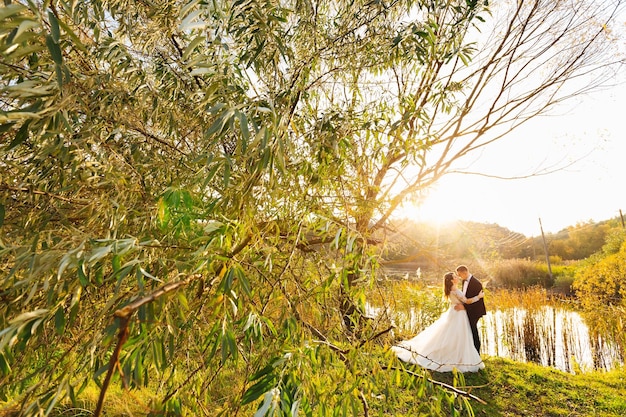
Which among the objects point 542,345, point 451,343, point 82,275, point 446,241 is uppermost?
point 446,241

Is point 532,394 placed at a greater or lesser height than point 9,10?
lesser

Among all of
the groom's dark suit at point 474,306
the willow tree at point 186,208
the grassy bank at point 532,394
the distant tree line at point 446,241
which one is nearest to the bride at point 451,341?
the groom's dark suit at point 474,306

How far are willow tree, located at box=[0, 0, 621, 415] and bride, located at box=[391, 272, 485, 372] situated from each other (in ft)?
12.5

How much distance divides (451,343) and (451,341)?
0.10 ft

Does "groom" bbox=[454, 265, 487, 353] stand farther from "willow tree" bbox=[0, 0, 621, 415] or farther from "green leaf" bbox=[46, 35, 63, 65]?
"green leaf" bbox=[46, 35, 63, 65]

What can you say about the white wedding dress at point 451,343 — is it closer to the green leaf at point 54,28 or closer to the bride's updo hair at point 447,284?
the bride's updo hair at point 447,284

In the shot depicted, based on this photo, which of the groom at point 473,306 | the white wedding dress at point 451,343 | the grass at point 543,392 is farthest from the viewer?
the groom at point 473,306

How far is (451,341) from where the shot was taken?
18.2 ft

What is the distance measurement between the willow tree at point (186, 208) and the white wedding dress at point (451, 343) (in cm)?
379

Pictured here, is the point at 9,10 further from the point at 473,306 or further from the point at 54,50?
the point at 473,306

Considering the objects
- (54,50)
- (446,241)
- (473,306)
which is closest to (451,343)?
(473,306)

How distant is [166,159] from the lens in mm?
1793

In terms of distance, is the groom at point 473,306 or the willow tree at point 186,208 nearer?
the willow tree at point 186,208

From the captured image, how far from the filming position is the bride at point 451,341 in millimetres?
5379
